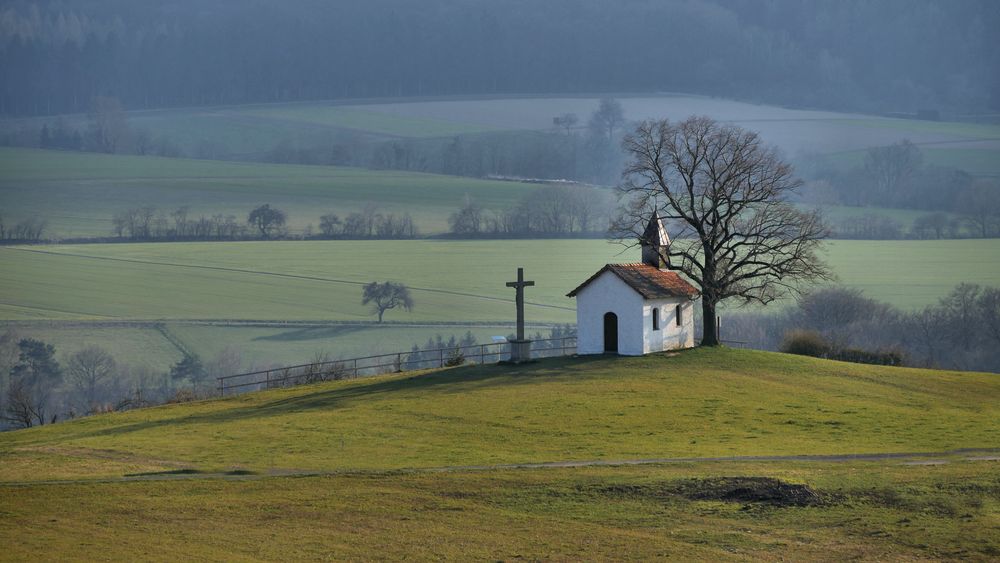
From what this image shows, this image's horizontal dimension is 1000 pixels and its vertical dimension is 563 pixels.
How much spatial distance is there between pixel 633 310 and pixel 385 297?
61049 mm

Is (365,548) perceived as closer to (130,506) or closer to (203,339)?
(130,506)

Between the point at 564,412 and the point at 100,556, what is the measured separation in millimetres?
21703

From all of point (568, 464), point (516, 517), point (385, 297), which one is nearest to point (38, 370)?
point (385, 297)

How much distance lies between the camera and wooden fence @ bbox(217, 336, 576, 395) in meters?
61.3

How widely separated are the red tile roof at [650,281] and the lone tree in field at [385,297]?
187ft

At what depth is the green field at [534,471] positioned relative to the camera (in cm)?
2500

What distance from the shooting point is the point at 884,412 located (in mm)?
43188

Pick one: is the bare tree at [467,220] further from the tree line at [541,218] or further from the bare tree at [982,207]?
the bare tree at [982,207]

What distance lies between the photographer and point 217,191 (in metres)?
165

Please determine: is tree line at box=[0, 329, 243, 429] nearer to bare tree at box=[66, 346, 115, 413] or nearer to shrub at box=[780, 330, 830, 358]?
bare tree at box=[66, 346, 115, 413]

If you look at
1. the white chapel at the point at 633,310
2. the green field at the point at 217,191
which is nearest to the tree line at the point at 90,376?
the white chapel at the point at 633,310

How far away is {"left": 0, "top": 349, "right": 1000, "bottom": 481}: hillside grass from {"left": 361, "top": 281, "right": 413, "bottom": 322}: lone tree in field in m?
57.4

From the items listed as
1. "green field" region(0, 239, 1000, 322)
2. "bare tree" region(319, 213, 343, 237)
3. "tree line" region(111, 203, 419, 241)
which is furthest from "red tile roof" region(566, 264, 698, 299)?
"bare tree" region(319, 213, 343, 237)

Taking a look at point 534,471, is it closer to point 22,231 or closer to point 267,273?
point 267,273
